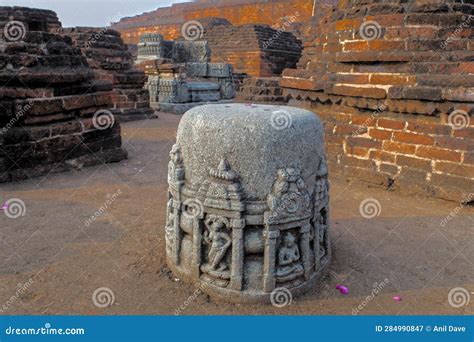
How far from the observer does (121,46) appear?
12094 millimetres

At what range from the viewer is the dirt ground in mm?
2592

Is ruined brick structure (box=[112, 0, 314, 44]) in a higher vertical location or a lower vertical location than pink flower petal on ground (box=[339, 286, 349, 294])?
higher

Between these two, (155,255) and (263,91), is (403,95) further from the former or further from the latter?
(263,91)

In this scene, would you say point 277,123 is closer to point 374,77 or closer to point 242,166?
point 242,166

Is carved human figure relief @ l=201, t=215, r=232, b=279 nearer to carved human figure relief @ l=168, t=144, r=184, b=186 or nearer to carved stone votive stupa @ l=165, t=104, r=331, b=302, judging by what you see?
carved stone votive stupa @ l=165, t=104, r=331, b=302

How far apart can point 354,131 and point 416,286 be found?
9.91 ft

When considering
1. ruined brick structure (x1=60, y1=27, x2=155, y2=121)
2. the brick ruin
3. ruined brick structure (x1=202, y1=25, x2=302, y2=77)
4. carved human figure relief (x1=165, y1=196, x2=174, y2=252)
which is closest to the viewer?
carved human figure relief (x1=165, y1=196, x2=174, y2=252)

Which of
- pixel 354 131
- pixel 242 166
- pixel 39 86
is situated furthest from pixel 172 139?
pixel 242 166

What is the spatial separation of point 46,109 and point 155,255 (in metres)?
3.37

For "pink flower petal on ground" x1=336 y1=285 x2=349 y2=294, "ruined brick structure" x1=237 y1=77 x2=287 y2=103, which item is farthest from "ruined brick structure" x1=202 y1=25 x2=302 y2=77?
"pink flower petal on ground" x1=336 y1=285 x2=349 y2=294

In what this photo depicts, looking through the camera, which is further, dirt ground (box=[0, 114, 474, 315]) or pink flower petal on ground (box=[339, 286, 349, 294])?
pink flower petal on ground (box=[339, 286, 349, 294])

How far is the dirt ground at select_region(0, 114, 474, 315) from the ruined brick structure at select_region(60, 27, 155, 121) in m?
6.06

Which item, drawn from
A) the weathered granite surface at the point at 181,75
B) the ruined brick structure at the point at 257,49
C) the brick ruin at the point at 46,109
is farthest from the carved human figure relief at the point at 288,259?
the ruined brick structure at the point at 257,49

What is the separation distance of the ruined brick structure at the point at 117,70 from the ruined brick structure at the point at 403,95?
653 centimetres
